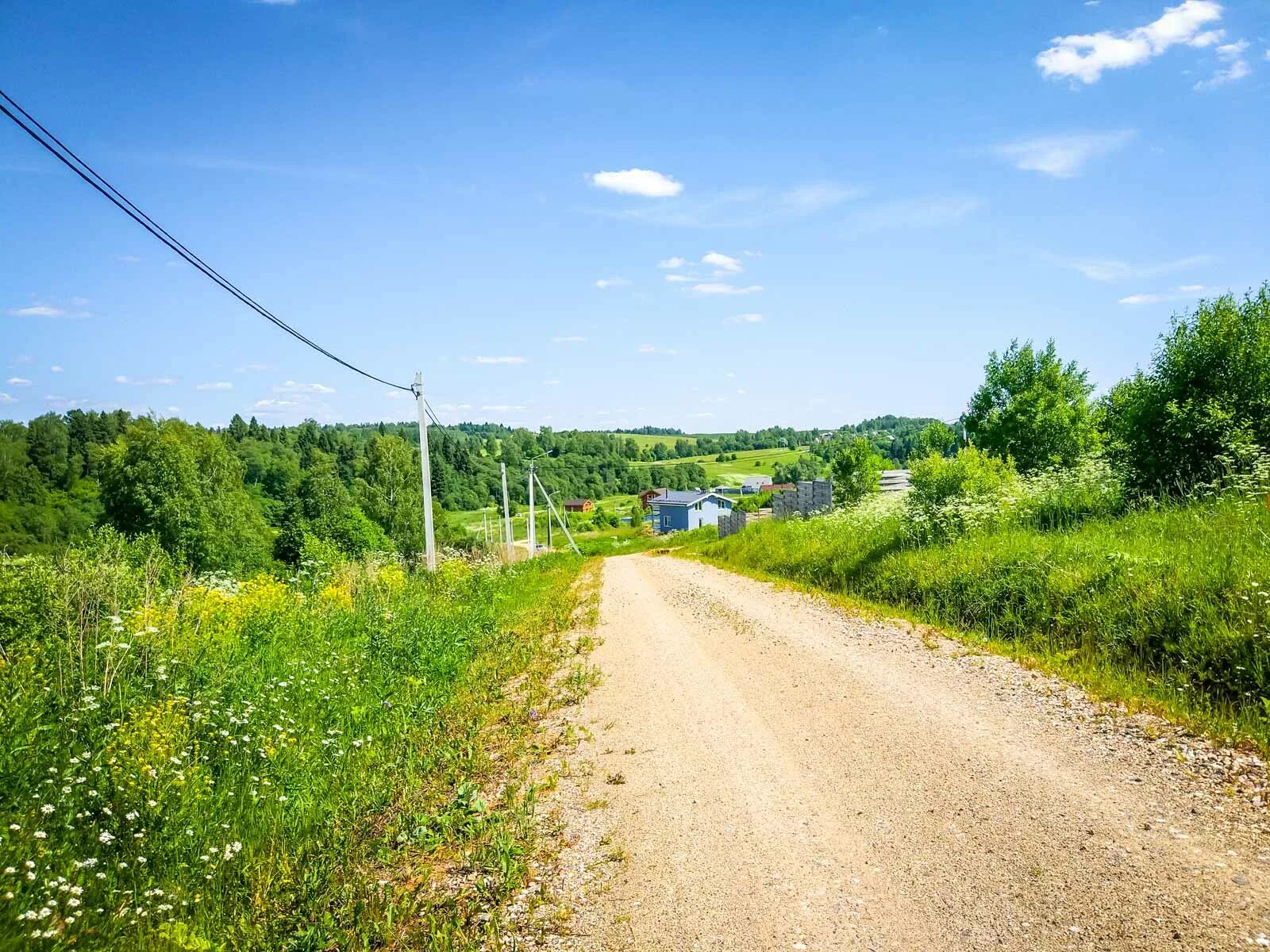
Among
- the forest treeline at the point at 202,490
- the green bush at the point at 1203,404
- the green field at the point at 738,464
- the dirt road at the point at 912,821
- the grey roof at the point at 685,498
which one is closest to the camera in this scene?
the dirt road at the point at 912,821

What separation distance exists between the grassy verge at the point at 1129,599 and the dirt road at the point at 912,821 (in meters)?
0.65

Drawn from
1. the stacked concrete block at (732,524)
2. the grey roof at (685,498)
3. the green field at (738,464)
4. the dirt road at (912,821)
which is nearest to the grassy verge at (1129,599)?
the dirt road at (912,821)

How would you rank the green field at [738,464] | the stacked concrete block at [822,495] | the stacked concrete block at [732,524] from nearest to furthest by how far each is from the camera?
the stacked concrete block at [822,495] < the stacked concrete block at [732,524] < the green field at [738,464]

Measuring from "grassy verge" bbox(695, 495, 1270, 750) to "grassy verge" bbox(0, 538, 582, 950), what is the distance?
5443 millimetres

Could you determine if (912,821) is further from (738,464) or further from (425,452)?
(738,464)

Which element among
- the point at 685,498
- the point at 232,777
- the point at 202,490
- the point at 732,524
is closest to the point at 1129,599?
the point at 232,777

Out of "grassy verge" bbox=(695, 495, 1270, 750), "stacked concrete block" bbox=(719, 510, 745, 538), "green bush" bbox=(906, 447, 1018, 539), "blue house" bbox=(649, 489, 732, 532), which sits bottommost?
"blue house" bbox=(649, 489, 732, 532)

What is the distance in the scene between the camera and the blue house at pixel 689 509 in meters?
82.1

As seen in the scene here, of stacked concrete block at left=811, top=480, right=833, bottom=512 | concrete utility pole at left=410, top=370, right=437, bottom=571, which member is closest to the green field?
stacked concrete block at left=811, top=480, right=833, bottom=512

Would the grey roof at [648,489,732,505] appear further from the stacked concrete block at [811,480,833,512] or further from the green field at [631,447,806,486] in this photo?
the stacked concrete block at [811,480,833,512]

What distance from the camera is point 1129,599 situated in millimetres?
7062

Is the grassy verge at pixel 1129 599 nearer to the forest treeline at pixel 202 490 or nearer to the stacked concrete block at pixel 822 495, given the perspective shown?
the stacked concrete block at pixel 822 495

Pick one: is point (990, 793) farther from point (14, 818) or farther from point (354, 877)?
point (14, 818)

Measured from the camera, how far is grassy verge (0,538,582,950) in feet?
11.8
